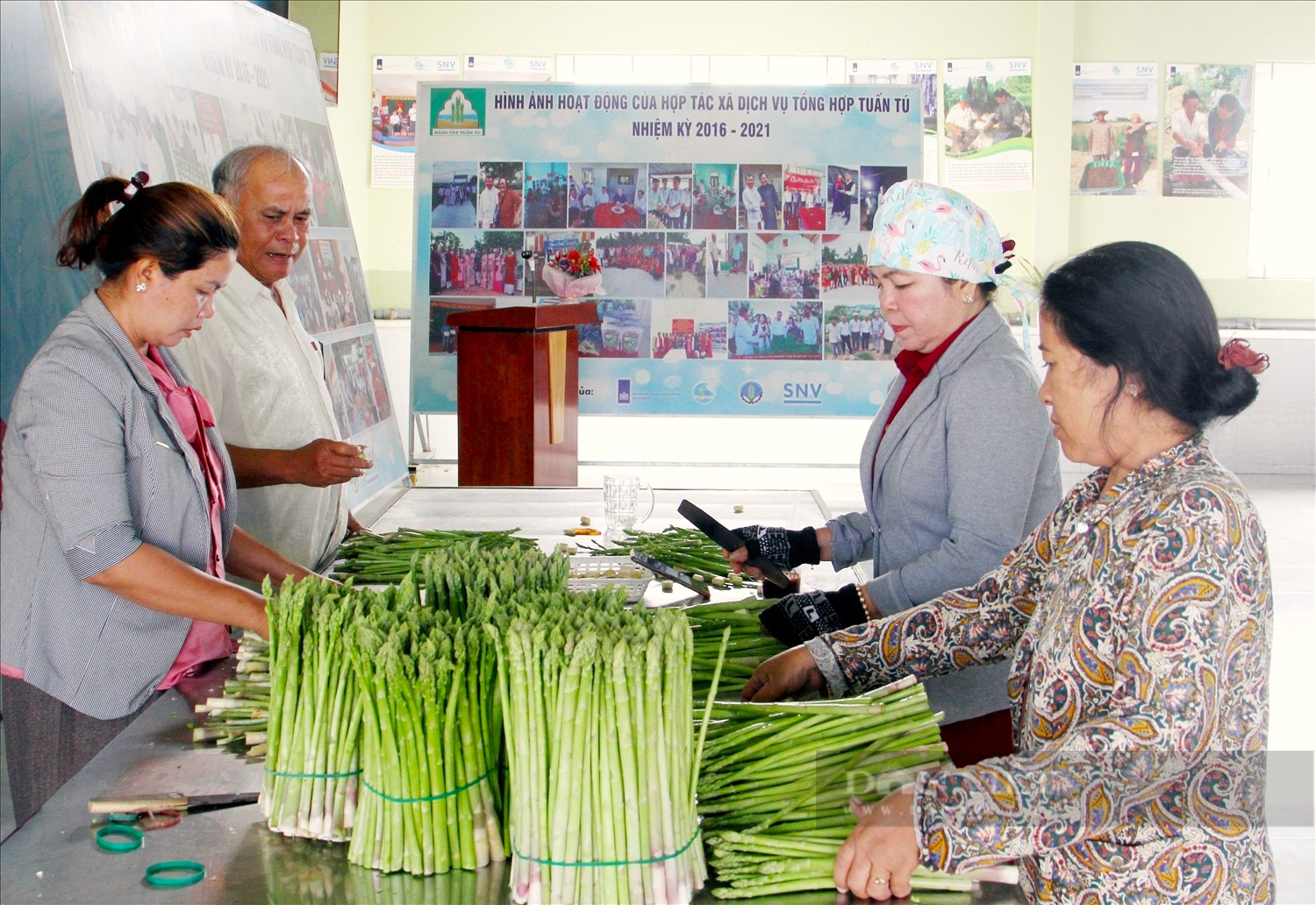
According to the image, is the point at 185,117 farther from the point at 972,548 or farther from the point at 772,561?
the point at 972,548

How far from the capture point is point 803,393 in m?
6.72

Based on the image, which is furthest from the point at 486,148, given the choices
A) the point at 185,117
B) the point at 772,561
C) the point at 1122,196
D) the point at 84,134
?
the point at 1122,196

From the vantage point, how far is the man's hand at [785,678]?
2061mm

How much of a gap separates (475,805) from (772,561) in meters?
1.47

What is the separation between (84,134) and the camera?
10.2ft

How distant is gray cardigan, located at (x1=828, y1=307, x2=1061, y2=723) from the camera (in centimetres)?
240

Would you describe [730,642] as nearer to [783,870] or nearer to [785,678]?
[785,678]

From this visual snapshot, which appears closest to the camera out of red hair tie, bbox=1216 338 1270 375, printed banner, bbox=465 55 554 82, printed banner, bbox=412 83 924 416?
red hair tie, bbox=1216 338 1270 375

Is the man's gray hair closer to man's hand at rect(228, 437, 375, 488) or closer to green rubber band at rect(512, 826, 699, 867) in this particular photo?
man's hand at rect(228, 437, 375, 488)

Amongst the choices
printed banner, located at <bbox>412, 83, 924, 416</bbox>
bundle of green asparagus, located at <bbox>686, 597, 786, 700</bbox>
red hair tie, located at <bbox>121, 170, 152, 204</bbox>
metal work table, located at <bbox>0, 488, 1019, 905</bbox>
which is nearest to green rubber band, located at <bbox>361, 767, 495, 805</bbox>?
metal work table, located at <bbox>0, 488, 1019, 905</bbox>

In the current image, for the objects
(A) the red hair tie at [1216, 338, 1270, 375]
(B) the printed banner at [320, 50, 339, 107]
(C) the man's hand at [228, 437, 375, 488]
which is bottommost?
(C) the man's hand at [228, 437, 375, 488]

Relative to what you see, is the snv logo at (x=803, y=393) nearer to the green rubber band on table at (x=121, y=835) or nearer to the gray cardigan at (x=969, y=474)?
the gray cardigan at (x=969, y=474)

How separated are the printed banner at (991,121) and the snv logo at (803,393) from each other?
521cm

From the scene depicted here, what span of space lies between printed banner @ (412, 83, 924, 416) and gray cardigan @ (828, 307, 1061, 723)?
4.14 metres
